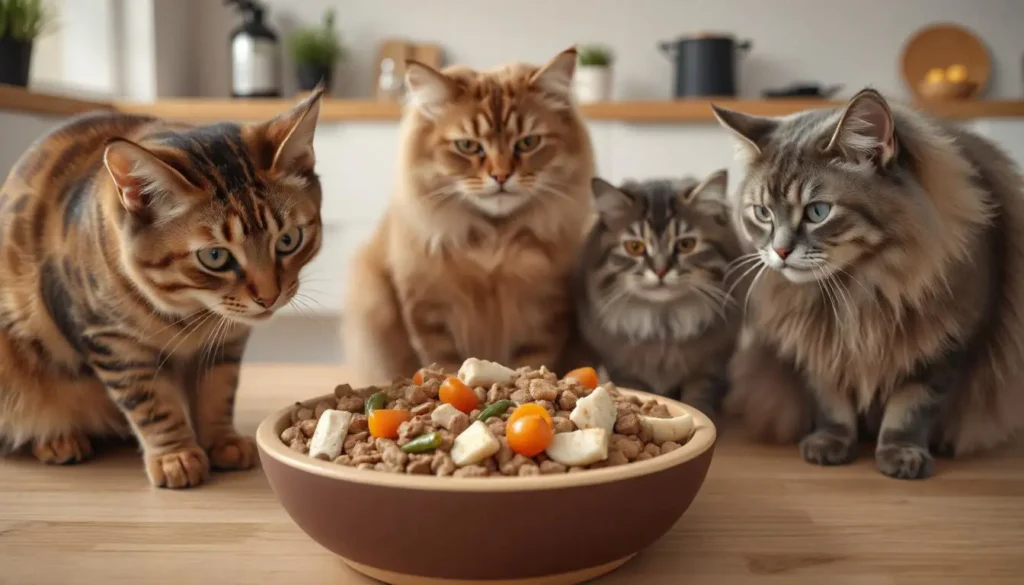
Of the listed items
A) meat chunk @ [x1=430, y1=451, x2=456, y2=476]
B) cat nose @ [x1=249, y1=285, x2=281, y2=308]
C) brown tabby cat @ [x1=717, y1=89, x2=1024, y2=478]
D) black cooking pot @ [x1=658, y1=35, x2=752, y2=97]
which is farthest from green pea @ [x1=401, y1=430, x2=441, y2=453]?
black cooking pot @ [x1=658, y1=35, x2=752, y2=97]

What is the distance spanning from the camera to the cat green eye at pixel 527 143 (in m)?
1.61

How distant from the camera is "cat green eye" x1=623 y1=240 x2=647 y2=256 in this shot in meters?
1.50

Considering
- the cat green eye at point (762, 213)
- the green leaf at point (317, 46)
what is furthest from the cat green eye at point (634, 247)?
the green leaf at point (317, 46)

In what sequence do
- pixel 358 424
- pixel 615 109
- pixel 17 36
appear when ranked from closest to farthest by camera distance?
pixel 358 424, pixel 17 36, pixel 615 109

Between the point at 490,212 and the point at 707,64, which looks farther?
the point at 707,64

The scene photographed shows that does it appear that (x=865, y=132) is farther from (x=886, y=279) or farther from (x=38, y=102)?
(x=38, y=102)

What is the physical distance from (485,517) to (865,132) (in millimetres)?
838

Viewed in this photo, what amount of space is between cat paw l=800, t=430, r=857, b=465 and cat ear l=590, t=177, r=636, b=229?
0.53 m

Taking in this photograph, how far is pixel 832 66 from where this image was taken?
3.45 meters

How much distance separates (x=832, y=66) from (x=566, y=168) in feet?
7.66

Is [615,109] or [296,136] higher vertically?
[615,109]

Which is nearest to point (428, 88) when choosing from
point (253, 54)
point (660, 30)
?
point (253, 54)

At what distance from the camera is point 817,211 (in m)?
1.23

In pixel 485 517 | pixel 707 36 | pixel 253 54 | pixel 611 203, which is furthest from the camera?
pixel 253 54
